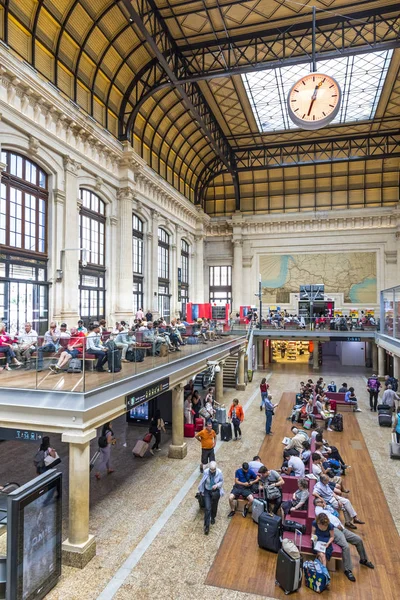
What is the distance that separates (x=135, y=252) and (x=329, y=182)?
21.4m

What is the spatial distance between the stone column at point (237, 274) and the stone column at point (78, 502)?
103 ft

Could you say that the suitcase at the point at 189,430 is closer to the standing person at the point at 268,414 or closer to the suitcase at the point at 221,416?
the suitcase at the point at 221,416

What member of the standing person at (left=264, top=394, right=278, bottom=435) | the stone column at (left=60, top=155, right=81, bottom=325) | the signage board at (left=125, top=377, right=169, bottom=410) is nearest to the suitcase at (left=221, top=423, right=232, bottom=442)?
the standing person at (left=264, top=394, right=278, bottom=435)

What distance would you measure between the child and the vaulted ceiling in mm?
17091

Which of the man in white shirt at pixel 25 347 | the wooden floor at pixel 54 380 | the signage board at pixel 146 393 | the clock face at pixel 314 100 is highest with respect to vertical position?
the clock face at pixel 314 100

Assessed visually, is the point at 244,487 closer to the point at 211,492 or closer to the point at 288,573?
the point at 211,492

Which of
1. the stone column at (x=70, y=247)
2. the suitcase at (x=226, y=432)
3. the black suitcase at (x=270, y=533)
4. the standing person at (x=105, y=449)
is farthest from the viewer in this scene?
the stone column at (x=70, y=247)

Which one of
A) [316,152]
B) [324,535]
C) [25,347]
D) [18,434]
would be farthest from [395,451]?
[316,152]

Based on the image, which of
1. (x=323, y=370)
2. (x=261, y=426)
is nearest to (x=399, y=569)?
(x=261, y=426)

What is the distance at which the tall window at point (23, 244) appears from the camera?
14.9 metres

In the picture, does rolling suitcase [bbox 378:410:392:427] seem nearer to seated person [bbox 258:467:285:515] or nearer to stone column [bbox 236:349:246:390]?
seated person [bbox 258:467:285:515]

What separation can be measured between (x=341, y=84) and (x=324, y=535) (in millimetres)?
26309

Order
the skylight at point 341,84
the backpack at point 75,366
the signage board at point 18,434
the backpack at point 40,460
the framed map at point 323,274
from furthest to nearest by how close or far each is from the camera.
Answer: the framed map at point 323,274, the skylight at point 341,84, the backpack at point 40,460, the backpack at point 75,366, the signage board at point 18,434

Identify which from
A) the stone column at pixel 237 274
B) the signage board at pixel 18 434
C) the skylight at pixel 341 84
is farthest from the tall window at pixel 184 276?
the signage board at pixel 18 434
